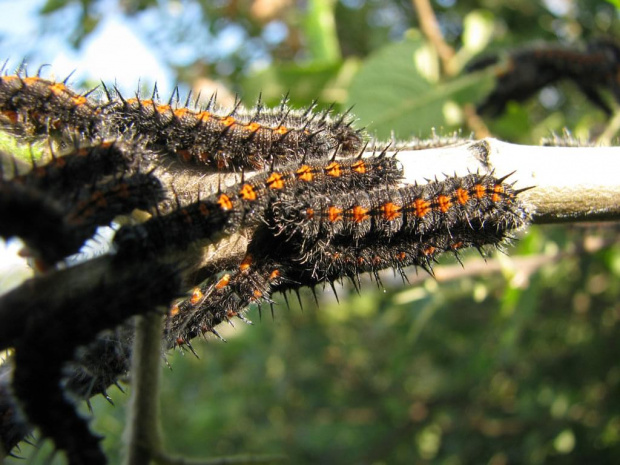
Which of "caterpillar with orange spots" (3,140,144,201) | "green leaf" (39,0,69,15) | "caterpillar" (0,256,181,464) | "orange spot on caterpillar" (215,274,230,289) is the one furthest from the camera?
"green leaf" (39,0,69,15)

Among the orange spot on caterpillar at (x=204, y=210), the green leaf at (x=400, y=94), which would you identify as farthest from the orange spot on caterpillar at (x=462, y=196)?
the green leaf at (x=400, y=94)

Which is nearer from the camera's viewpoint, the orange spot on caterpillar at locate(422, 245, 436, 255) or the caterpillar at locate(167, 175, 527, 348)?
the caterpillar at locate(167, 175, 527, 348)

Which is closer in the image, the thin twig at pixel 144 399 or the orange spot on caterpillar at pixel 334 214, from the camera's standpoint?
the thin twig at pixel 144 399

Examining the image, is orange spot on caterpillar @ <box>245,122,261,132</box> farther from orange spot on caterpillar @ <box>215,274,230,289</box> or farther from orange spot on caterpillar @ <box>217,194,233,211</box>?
orange spot on caterpillar @ <box>215,274,230,289</box>

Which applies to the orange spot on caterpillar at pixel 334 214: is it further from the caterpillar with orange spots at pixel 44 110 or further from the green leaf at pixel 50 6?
the green leaf at pixel 50 6

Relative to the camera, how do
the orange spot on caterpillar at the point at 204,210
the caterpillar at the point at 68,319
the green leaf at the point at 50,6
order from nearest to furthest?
the caterpillar at the point at 68,319, the orange spot on caterpillar at the point at 204,210, the green leaf at the point at 50,6

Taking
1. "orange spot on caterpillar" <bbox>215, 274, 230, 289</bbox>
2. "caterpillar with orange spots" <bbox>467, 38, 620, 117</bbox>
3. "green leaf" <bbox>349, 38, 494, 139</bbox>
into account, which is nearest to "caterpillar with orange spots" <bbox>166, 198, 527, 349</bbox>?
"orange spot on caterpillar" <bbox>215, 274, 230, 289</bbox>

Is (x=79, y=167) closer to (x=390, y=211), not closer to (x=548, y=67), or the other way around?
(x=390, y=211)

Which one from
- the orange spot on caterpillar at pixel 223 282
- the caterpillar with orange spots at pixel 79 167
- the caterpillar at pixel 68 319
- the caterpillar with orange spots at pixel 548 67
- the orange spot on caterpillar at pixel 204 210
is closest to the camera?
the caterpillar at pixel 68 319
